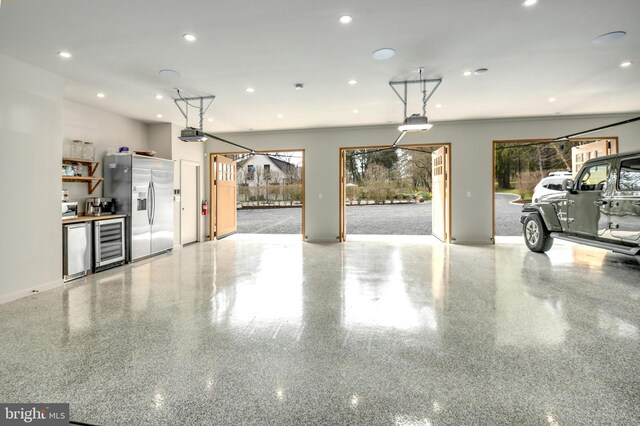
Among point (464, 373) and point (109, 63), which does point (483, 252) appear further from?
point (109, 63)

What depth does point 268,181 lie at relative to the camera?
70.8ft

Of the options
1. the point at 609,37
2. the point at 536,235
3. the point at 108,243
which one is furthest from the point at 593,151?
the point at 108,243

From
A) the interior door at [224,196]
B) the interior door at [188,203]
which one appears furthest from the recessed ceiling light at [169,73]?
the interior door at [224,196]

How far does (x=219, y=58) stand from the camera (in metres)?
4.13

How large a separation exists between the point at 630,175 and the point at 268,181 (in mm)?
18682

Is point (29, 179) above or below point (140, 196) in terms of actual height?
above

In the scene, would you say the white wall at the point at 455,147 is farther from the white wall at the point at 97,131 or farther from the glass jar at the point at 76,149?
the glass jar at the point at 76,149

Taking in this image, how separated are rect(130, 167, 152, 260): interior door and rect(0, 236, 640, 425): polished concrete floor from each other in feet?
4.25

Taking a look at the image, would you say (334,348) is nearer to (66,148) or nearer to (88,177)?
(88,177)

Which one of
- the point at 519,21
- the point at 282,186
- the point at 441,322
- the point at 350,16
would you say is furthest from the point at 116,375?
the point at 282,186

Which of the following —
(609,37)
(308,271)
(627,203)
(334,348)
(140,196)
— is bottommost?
(334,348)

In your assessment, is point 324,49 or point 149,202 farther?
point 149,202

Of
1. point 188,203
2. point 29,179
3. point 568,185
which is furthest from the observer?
point 188,203

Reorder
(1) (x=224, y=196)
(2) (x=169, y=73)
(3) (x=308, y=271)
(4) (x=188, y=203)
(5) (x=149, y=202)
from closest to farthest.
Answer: (2) (x=169, y=73) < (3) (x=308, y=271) < (5) (x=149, y=202) < (4) (x=188, y=203) < (1) (x=224, y=196)
